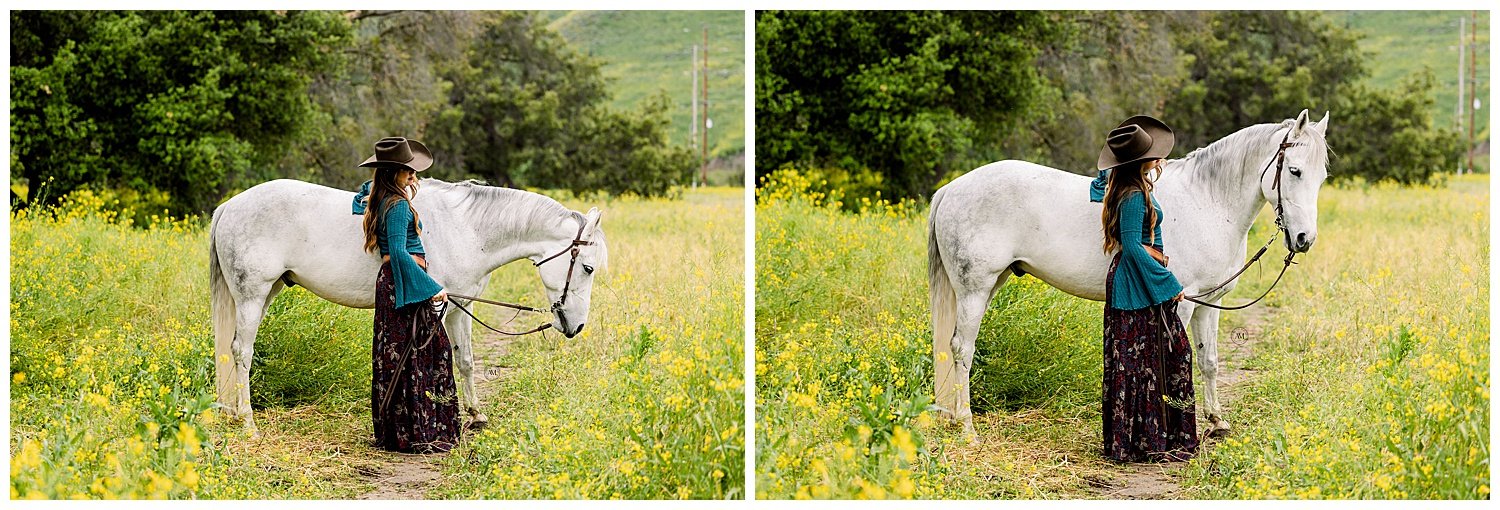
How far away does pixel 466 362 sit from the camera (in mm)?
5312

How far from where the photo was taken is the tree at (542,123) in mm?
15297

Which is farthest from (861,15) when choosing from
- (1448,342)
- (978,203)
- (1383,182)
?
(1383,182)

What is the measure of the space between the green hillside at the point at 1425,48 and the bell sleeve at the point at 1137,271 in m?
32.0

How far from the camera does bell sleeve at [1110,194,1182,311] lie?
4406 mm

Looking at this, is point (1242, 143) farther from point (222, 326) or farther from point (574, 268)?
point (222, 326)

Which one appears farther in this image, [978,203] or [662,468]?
[978,203]

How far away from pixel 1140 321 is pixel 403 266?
2.98 metres

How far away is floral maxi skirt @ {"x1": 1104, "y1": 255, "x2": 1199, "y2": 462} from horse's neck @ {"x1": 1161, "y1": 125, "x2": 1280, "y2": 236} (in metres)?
0.46

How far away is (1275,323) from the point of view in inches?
305

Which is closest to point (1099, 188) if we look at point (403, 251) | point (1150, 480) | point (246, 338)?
point (1150, 480)

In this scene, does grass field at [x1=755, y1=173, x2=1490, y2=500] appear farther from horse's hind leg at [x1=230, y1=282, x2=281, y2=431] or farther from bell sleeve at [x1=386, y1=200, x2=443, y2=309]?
horse's hind leg at [x1=230, y1=282, x2=281, y2=431]
